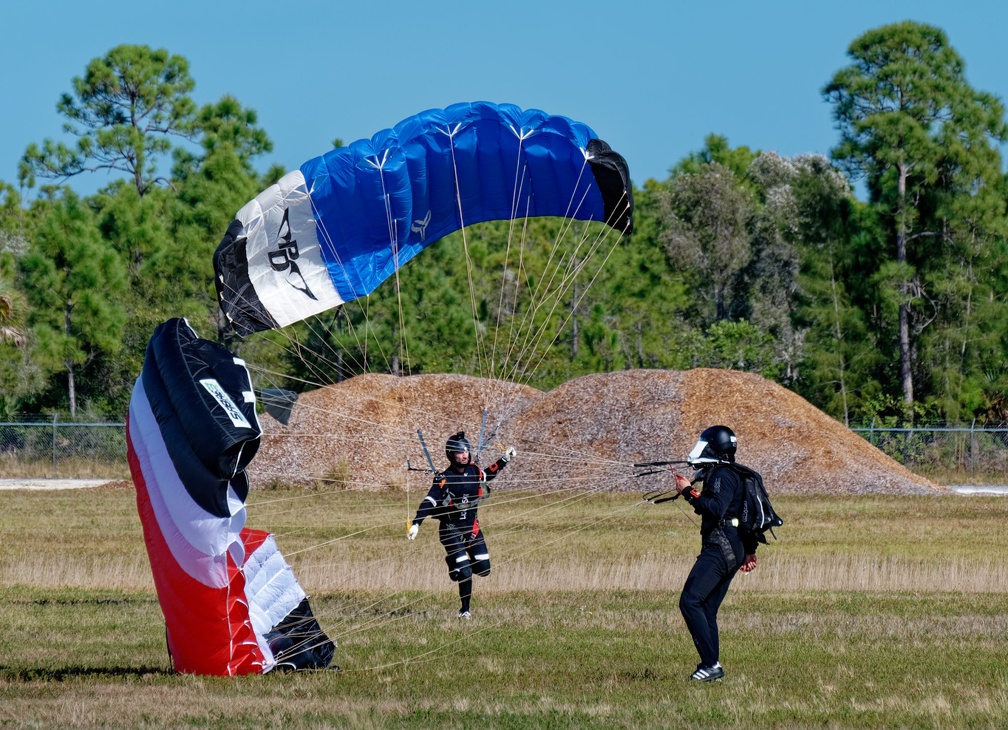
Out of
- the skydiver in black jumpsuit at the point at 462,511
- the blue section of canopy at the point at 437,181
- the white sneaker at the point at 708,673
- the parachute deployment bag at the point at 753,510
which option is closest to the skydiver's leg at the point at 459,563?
the skydiver in black jumpsuit at the point at 462,511

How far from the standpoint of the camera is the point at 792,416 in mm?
30562

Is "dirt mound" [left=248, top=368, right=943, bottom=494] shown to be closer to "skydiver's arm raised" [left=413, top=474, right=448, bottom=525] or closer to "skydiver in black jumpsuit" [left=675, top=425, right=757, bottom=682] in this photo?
"skydiver's arm raised" [left=413, top=474, right=448, bottom=525]

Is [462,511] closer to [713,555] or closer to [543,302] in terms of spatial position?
[713,555]

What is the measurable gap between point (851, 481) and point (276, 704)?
21937 mm

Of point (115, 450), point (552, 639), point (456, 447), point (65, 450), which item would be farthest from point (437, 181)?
point (65, 450)

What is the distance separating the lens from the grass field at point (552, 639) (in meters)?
8.14

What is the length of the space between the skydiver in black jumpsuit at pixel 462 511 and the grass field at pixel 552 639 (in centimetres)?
42

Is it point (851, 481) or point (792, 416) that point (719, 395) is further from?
point (851, 481)

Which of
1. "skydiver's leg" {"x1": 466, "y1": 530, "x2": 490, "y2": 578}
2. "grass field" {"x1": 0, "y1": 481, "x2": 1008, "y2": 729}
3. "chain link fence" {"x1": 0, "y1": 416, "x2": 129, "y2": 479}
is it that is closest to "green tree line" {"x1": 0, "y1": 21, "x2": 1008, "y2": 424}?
"chain link fence" {"x1": 0, "y1": 416, "x2": 129, "y2": 479}

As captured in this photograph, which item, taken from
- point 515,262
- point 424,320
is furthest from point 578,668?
point 515,262

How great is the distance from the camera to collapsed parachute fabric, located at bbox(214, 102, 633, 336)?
1258 centimetres

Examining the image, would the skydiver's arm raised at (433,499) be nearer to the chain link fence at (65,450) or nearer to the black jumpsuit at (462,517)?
the black jumpsuit at (462,517)

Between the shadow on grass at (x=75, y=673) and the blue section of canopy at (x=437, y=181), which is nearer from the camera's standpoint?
the shadow on grass at (x=75, y=673)

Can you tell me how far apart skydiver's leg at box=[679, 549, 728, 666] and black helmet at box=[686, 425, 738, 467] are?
60cm
